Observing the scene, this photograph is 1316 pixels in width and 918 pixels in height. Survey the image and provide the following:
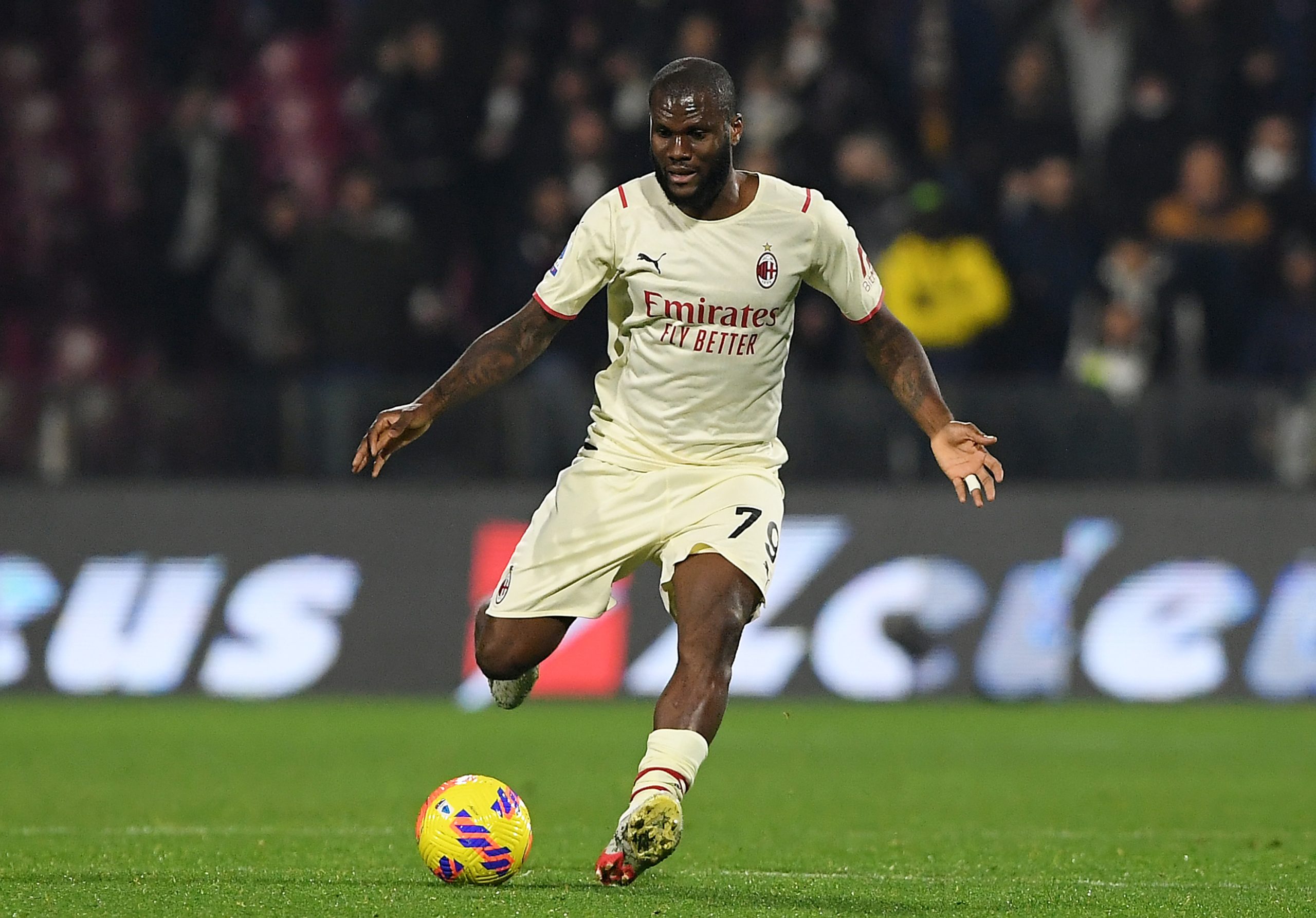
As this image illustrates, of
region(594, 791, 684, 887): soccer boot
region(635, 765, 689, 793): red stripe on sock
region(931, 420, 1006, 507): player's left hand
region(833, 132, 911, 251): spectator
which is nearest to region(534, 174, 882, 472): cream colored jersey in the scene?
region(931, 420, 1006, 507): player's left hand

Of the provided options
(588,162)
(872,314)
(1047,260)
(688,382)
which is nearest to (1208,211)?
(1047,260)

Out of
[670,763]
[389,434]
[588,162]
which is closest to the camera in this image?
[670,763]

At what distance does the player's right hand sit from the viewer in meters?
6.69

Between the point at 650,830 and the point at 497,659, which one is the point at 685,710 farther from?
the point at 497,659

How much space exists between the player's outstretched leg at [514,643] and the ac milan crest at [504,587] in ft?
0.20

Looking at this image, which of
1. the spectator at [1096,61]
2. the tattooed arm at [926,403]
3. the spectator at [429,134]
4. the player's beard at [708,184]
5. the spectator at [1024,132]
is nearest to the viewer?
the tattooed arm at [926,403]

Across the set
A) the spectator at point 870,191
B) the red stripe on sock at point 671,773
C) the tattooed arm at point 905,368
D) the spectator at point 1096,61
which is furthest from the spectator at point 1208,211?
the red stripe on sock at point 671,773

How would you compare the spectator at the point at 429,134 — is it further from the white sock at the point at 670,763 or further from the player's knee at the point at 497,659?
the white sock at the point at 670,763

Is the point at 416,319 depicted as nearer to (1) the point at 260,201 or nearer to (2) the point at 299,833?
(1) the point at 260,201

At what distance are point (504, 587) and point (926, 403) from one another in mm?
1538

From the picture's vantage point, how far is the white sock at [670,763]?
6.11 m

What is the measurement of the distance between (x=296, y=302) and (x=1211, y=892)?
9.37m

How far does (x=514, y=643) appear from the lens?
723 cm

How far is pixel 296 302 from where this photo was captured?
14641 mm
